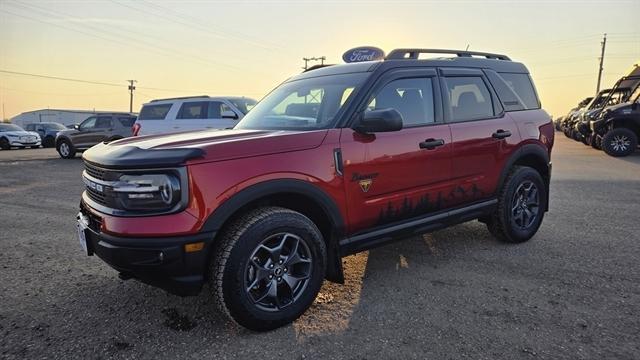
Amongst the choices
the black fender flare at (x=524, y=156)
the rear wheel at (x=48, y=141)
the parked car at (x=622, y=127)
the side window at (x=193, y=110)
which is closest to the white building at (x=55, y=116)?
the rear wheel at (x=48, y=141)

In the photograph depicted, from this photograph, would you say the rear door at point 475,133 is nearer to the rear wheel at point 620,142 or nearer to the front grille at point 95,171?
the front grille at point 95,171

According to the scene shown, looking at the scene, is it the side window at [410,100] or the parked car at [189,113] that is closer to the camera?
the side window at [410,100]

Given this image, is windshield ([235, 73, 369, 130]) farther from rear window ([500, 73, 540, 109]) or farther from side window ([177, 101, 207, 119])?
side window ([177, 101, 207, 119])

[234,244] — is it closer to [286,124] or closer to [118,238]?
[118,238]

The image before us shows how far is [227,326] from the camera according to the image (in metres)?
2.87

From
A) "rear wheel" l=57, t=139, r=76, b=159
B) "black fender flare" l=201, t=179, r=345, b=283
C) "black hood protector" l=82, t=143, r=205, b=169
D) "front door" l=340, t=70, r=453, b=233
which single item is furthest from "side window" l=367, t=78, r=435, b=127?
"rear wheel" l=57, t=139, r=76, b=159

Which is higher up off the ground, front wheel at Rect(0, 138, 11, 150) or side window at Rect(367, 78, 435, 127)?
side window at Rect(367, 78, 435, 127)

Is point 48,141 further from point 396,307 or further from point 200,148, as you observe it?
point 396,307

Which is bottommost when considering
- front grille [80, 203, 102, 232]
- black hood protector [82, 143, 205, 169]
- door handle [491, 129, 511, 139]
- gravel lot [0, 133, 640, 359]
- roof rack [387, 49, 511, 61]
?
gravel lot [0, 133, 640, 359]

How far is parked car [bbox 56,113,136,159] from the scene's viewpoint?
15531mm

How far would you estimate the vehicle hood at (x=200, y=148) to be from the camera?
247cm

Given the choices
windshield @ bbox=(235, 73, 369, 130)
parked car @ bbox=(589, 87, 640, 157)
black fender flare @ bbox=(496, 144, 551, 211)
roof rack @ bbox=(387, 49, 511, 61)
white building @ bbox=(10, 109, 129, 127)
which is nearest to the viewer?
windshield @ bbox=(235, 73, 369, 130)

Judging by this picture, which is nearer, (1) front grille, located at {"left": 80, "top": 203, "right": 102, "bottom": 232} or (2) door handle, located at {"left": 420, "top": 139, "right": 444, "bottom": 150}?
(1) front grille, located at {"left": 80, "top": 203, "right": 102, "bottom": 232}

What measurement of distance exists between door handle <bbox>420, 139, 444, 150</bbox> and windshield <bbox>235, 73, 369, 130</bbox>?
0.72 m
